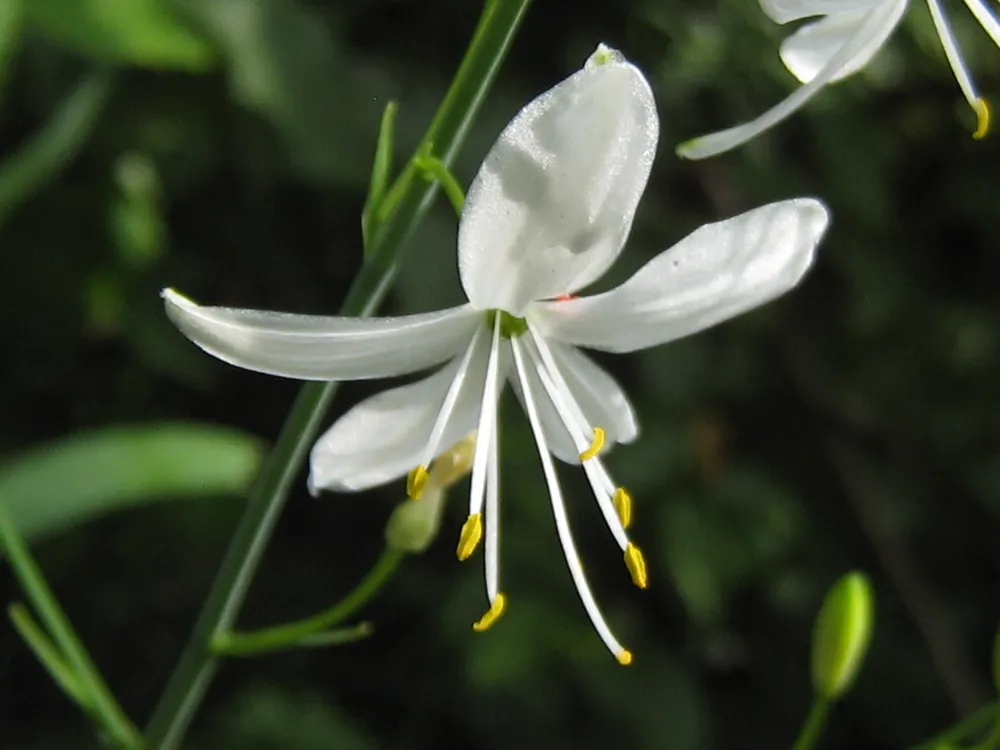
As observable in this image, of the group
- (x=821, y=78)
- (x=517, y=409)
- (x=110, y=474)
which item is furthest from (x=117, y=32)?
(x=821, y=78)

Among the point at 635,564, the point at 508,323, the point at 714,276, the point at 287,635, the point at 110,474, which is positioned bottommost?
the point at 110,474

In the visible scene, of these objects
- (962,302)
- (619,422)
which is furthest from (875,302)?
(619,422)

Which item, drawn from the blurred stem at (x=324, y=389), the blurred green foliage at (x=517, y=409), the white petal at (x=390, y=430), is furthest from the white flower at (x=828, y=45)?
the blurred green foliage at (x=517, y=409)

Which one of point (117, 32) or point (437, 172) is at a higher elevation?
point (437, 172)

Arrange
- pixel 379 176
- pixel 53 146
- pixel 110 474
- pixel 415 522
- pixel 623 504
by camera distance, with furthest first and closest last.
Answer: pixel 53 146 → pixel 110 474 → pixel 415 522 → pixel 623 504 → pixel 379 176

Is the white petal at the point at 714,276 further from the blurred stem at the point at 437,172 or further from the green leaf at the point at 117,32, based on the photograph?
the green leaf at the point at 117,32

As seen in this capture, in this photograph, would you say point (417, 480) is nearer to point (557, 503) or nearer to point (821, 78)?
point (557, 503)
